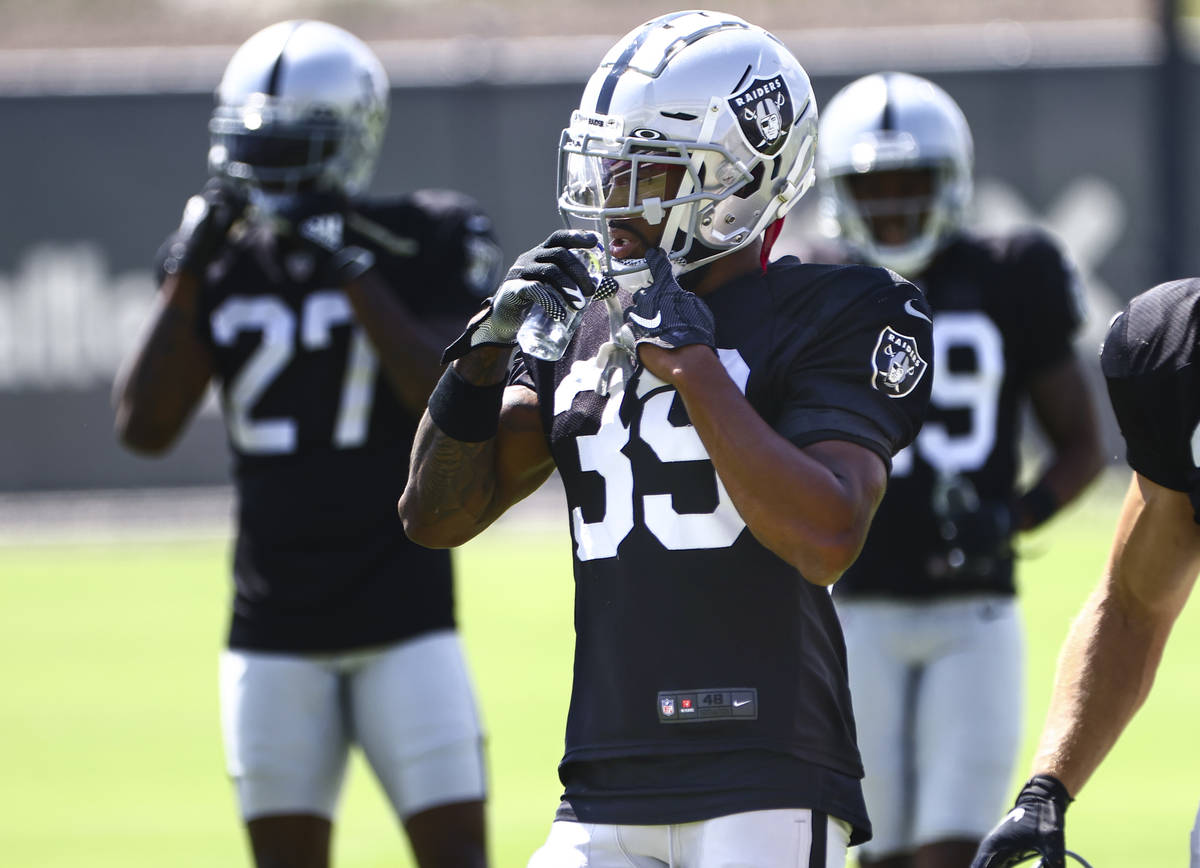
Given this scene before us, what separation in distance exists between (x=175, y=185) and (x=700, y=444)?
11490 mm

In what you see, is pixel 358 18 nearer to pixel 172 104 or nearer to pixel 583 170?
pixel 172 104

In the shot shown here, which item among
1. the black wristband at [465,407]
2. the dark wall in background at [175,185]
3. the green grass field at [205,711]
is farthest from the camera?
the dark wall in background at [175,185]

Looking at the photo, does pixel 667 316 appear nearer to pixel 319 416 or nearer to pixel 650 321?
pixel 650 321

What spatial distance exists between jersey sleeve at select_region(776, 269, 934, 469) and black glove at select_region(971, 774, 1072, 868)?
1.88 feet

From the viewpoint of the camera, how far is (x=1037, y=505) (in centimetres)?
482

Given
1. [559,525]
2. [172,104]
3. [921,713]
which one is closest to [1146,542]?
[921,713]

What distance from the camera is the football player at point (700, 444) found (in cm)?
264

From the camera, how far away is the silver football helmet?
173 inches

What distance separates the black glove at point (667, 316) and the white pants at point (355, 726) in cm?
164

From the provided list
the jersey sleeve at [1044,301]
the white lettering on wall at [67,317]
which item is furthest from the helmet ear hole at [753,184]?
the white lettering on wall at [67,317]

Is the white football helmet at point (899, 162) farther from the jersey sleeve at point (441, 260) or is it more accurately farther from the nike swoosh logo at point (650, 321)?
the nike swoosh logo at point (650, 321)

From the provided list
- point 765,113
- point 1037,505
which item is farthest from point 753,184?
point 1037,505

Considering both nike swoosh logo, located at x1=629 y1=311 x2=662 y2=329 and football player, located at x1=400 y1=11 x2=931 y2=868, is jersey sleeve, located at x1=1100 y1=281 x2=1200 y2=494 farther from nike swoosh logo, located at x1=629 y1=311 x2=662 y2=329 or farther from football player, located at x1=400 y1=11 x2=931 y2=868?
nike swoosh logo, located at x1=629 y1=311 x2=662 y2=329

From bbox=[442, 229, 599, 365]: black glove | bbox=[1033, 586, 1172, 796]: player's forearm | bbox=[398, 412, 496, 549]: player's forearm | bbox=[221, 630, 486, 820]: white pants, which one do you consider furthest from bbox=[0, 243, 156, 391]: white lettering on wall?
bbox=[1033, 586, 1172, 796]: player's forearm
